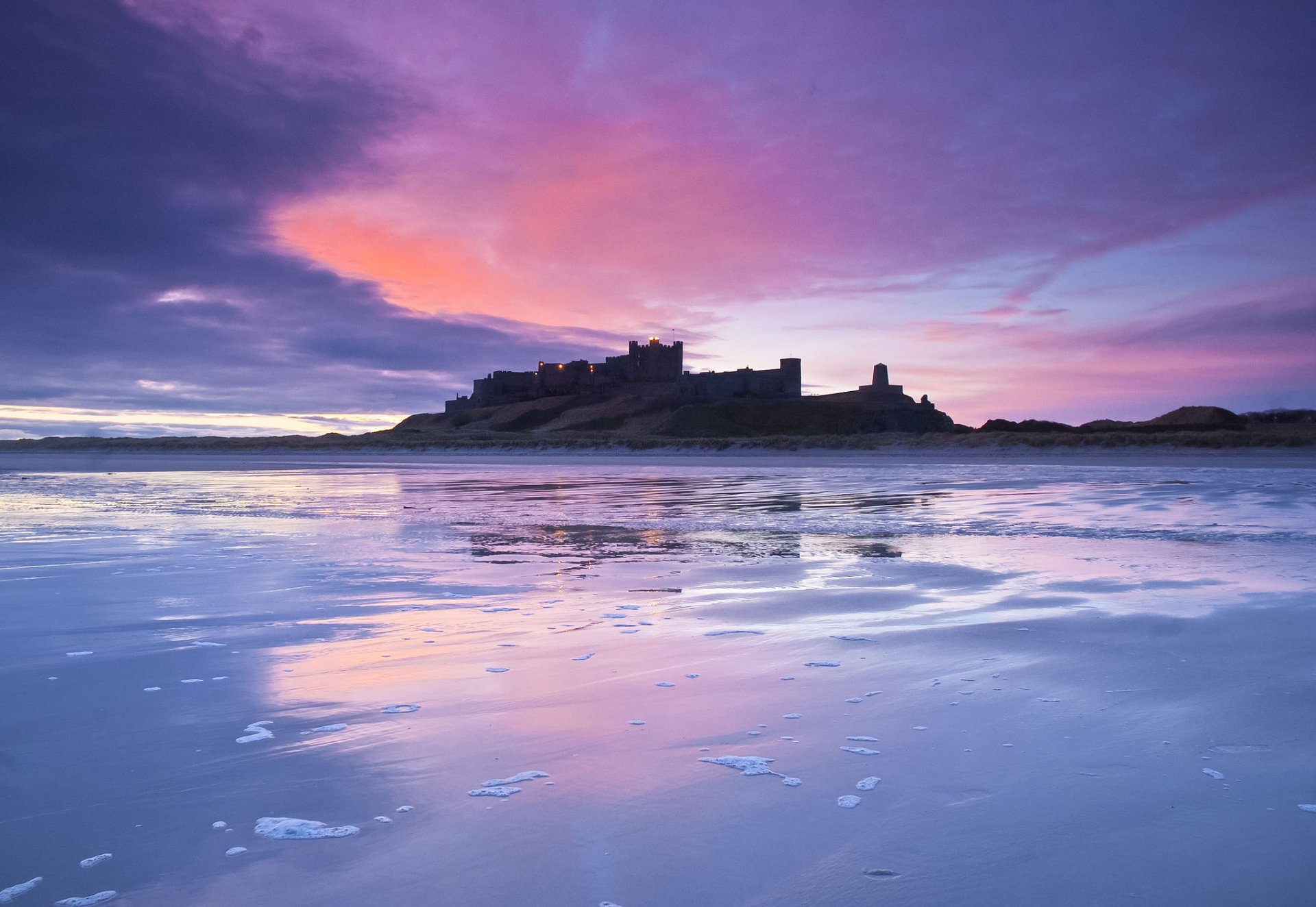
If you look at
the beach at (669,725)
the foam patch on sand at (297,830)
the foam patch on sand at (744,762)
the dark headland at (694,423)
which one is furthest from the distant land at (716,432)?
the foam patch on sand at (297,830)

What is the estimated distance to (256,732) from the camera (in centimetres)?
306

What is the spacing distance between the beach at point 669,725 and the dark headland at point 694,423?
85.5ft

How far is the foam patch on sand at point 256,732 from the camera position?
9.82ft

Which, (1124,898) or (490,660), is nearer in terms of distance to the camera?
(1124,898)

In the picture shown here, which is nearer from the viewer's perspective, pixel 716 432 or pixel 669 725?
pixel 669 725

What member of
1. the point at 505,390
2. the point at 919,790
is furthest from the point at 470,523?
the point at 505,390

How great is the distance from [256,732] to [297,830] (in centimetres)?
89

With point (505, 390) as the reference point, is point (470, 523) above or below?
below

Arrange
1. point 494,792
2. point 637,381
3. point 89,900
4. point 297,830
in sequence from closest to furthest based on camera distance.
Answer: point 89,900
point 297,830
point 494,792
point 637,381

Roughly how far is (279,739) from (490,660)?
1.15 metres

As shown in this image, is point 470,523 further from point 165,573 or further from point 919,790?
point 919,790

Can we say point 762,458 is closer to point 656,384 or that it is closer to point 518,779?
point 518,779

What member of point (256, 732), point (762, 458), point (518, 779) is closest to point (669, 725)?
point (518, 779)

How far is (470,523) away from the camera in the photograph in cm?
1063
